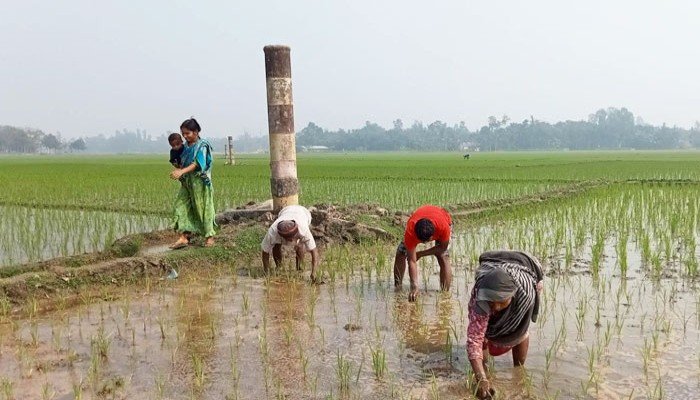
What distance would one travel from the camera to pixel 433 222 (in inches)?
180

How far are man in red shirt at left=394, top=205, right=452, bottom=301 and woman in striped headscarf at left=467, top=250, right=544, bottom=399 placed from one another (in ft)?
3.85

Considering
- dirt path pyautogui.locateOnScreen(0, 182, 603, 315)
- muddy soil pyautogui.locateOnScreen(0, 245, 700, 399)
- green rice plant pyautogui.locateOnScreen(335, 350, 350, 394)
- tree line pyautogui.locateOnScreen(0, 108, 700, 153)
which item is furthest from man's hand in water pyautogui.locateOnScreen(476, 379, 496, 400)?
tree line pyautogui.locateOnScreen(0, 108, 700, 153)

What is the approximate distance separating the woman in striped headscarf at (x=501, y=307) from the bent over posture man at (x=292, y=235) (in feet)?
6.93

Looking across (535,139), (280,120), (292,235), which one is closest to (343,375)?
(292,235)

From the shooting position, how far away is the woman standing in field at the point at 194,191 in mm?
5910

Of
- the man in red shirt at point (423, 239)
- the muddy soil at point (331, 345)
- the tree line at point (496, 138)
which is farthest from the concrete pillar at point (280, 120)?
the tree line at point (496, 138)

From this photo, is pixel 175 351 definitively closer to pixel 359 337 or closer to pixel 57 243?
pixel 359 337

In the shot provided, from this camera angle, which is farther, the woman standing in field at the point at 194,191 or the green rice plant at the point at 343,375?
the woman standing in field at the point at 194,191

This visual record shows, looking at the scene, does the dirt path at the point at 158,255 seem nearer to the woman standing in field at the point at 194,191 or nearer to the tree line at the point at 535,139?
the woman standing in field at the point at 194,191

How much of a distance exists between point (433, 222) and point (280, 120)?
297cm

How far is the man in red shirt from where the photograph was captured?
437cm

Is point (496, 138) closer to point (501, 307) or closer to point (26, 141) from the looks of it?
point (26, 141)

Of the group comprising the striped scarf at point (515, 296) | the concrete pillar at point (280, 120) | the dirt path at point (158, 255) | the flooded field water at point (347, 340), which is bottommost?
the flooded field water at point (347, 340)

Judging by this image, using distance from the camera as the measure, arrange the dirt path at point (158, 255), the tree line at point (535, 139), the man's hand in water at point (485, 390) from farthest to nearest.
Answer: the tree line at point (535, 139)
the dirt path at point (158, 255)
the man's hand in water at point (485, 390)
